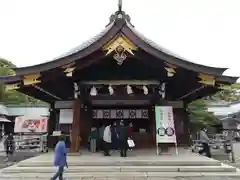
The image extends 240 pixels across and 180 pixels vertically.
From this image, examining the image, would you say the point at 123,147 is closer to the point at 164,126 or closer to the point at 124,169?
the point at 164,126

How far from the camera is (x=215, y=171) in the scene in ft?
27.3

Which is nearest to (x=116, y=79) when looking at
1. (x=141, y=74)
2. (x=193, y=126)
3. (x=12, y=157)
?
Answer: (x=141, y=74)

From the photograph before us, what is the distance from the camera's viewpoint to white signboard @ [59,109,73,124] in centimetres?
1365

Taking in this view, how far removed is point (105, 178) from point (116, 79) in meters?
4.69

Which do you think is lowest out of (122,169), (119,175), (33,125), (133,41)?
(119,175)

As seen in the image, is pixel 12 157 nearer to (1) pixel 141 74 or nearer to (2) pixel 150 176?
(1) pixel 141 74

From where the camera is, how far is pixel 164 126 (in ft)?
33.5

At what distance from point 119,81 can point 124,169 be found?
12.8ft

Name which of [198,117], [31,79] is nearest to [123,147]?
[31,79]

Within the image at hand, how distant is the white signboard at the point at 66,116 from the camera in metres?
13.6

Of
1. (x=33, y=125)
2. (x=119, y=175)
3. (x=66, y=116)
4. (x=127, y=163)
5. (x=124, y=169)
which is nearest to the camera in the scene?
(x=119, y=175)

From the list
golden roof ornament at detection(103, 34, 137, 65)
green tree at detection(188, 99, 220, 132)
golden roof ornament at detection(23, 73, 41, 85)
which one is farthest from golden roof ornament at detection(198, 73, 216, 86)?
green tree at detection(188, 99, 220, 132)

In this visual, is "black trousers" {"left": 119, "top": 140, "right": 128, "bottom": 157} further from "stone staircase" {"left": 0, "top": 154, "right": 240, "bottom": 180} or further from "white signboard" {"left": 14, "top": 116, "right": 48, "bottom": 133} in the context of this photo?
"white signboard" {"left": 14, "top": 116, "right": 48, "bottom": 133}

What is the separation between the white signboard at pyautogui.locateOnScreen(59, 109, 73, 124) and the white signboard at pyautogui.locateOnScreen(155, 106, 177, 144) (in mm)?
5152
